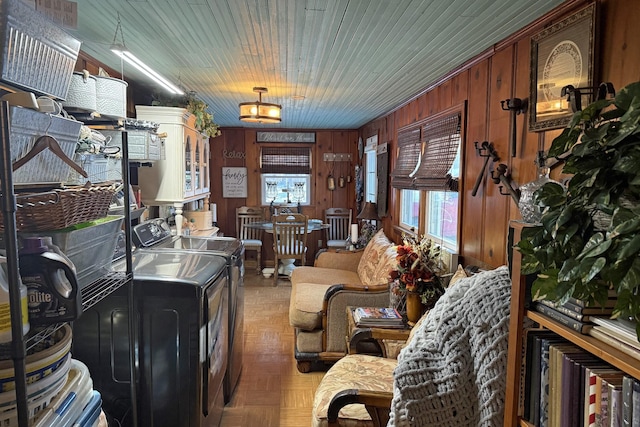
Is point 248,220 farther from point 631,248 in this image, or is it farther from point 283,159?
point 631,248

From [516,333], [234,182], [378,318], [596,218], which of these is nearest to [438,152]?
[378,318]

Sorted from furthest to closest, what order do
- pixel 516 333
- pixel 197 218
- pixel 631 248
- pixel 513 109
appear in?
pixel 197 218 → pixel 513 109 → pixel 516 333 → pixel 631 248

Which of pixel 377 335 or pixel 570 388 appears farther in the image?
pixel 377 335

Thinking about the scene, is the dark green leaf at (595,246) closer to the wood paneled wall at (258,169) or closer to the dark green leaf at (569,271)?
the dark green leaf at (569,271)

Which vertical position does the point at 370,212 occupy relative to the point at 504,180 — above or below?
below

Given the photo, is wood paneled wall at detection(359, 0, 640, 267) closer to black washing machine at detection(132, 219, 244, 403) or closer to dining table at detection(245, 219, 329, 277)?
black washing machine at detection(132, 219, 244, 403)

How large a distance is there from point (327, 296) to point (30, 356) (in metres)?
2.27

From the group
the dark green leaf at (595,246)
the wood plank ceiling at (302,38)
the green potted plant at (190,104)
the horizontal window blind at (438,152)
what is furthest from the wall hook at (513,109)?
the green potted plant at (190,104)

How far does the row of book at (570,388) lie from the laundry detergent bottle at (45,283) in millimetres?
1212

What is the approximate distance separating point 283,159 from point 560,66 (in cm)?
525

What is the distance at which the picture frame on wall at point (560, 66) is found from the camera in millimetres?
1590

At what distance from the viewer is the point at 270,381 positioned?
3.18 meters

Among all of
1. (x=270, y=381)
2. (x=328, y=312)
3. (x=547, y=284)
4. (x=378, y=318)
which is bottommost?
(x=270, y=381)

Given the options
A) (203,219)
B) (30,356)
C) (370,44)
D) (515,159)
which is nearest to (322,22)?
(370,44)
